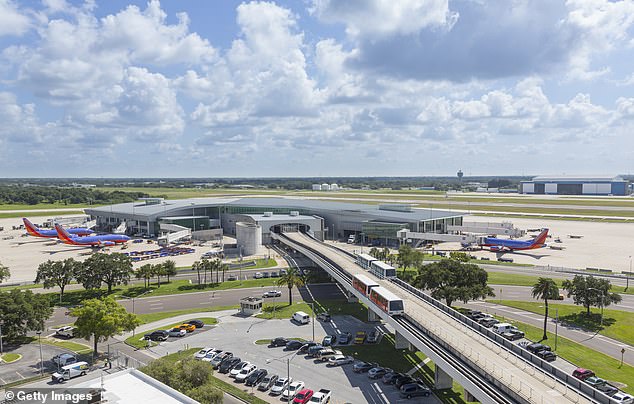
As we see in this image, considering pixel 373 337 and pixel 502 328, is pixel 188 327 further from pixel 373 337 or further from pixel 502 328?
pixel 502 328

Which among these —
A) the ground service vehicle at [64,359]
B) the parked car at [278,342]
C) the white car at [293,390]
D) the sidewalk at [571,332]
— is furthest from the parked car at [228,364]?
the sidewalk at [571,332]

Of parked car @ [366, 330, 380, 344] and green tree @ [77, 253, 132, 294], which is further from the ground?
green tree @ [77, 253, 132, 294]

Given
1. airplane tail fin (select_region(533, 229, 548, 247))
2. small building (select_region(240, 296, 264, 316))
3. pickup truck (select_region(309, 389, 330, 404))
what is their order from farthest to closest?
airplane tail fin (select_region(533, 229, 548, 247)), small building (select_region(240, 296, 264, 316)), pickup truck (select_region(309, 389, 330, 404))

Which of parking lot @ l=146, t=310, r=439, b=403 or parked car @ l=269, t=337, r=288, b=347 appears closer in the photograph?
parking lot @ l=146, t=310, r=439, b=403

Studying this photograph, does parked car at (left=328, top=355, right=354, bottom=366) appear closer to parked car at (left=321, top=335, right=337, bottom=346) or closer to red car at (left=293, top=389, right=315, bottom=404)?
parked car at (left=321, top=335, right=337, bottom=346)

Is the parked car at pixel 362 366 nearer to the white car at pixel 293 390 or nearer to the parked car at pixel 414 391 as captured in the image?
the parked car at pixel 414 391

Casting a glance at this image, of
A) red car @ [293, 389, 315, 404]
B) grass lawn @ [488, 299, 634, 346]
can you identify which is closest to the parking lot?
red car @ [293, 389, 315, 404]
